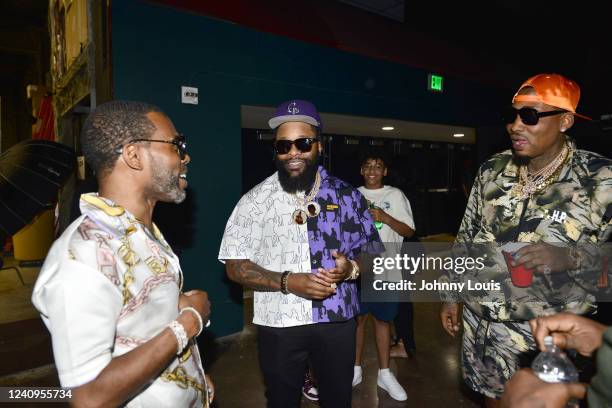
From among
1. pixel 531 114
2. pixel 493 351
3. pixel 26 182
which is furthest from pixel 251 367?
pixel 531 114

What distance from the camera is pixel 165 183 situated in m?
1.53

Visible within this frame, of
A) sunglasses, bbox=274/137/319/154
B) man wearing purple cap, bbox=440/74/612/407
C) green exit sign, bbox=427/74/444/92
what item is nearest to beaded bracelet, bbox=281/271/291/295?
sunglasses, bbox=274/137/319/154

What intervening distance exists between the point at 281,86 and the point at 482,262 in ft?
12.1

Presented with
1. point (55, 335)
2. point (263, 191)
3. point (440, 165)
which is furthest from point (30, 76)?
point (55, 335)

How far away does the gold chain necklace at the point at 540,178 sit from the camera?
2158mm

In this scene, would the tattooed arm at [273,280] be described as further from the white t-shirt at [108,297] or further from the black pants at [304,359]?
the white t-shirt at [108,297]

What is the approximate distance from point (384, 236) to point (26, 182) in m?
2.96

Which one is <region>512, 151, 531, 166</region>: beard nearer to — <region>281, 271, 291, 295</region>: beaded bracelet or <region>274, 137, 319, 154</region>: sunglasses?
<region>274, 137, 319, 154</region>: sunglasses

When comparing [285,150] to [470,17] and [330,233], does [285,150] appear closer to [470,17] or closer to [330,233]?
[330,233]

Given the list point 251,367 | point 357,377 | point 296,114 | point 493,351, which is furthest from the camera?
point 251,367

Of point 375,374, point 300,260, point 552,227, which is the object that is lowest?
point 375,374

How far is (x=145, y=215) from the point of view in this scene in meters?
1.53

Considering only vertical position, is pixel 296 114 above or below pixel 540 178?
above

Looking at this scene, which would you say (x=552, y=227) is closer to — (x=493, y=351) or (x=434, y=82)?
(x=493, y=351)
